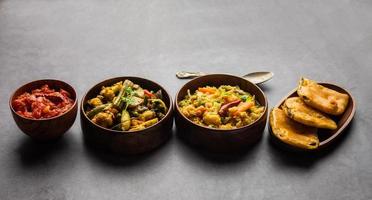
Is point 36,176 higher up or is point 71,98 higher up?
point 71,98

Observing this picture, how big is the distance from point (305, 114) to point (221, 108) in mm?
471

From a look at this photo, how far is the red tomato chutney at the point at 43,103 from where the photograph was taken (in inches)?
106

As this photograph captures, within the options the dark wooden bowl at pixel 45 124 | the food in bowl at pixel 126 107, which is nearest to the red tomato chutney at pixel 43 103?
the dark wooden bowl at pixel 45 124

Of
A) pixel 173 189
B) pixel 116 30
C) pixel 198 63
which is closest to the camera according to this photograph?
pixel 173 189

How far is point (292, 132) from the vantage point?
2754 mm

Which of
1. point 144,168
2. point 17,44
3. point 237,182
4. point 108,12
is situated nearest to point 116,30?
point 108,12

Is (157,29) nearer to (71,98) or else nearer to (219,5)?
(219,5)

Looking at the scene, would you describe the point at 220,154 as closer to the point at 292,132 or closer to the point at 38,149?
the point at 292,132

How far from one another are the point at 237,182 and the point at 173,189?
34 centimetres

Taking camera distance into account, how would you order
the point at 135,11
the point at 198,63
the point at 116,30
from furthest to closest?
the point at 135,11
the point at 116,30
the point at 198,63

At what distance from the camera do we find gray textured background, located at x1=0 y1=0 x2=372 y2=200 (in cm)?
259

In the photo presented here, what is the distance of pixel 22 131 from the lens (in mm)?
2770

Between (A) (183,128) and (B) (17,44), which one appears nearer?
(A) (183,128)

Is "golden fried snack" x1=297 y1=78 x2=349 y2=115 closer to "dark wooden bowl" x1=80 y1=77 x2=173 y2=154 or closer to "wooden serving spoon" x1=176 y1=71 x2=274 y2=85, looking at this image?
"wooden serving spoon" x1=176 y1=71 x2=274 y2=85
